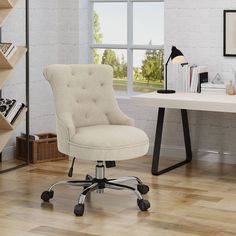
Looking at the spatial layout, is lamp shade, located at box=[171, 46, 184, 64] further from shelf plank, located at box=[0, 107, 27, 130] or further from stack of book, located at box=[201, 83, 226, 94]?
shelf plank, located at box=[0, 107, 27, 130]

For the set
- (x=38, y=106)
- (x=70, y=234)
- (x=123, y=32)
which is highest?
(x=123, y=32)

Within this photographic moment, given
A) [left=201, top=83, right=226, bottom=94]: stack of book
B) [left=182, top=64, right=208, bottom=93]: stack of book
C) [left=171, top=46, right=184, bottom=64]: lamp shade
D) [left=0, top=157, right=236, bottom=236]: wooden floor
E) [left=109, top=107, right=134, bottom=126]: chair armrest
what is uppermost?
[left=171, top=46, right=184, bottom=64]: lamp shade

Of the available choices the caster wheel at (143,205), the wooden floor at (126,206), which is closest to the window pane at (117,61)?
the wooden floor at (126,206)

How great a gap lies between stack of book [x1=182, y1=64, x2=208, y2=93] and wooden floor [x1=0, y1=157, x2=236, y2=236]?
72cm

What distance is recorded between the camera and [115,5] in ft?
23.3

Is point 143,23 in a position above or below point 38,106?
above

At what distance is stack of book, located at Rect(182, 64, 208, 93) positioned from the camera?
6246 mm

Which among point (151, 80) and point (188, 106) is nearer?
point (188, 106)

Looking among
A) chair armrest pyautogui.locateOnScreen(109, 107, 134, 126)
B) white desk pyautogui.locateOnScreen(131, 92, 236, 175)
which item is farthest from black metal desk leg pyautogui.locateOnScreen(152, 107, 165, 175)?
chair armrest pyautogui.locateOnScreen(109, 107, 134, 126)

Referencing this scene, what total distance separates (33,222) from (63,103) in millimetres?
935

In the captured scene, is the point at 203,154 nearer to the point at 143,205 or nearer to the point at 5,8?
the point at 143,205

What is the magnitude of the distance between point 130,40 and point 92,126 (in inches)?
80.8

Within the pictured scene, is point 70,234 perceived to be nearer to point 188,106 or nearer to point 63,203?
point 63,203

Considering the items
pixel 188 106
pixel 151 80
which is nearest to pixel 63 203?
pixel 188 106
